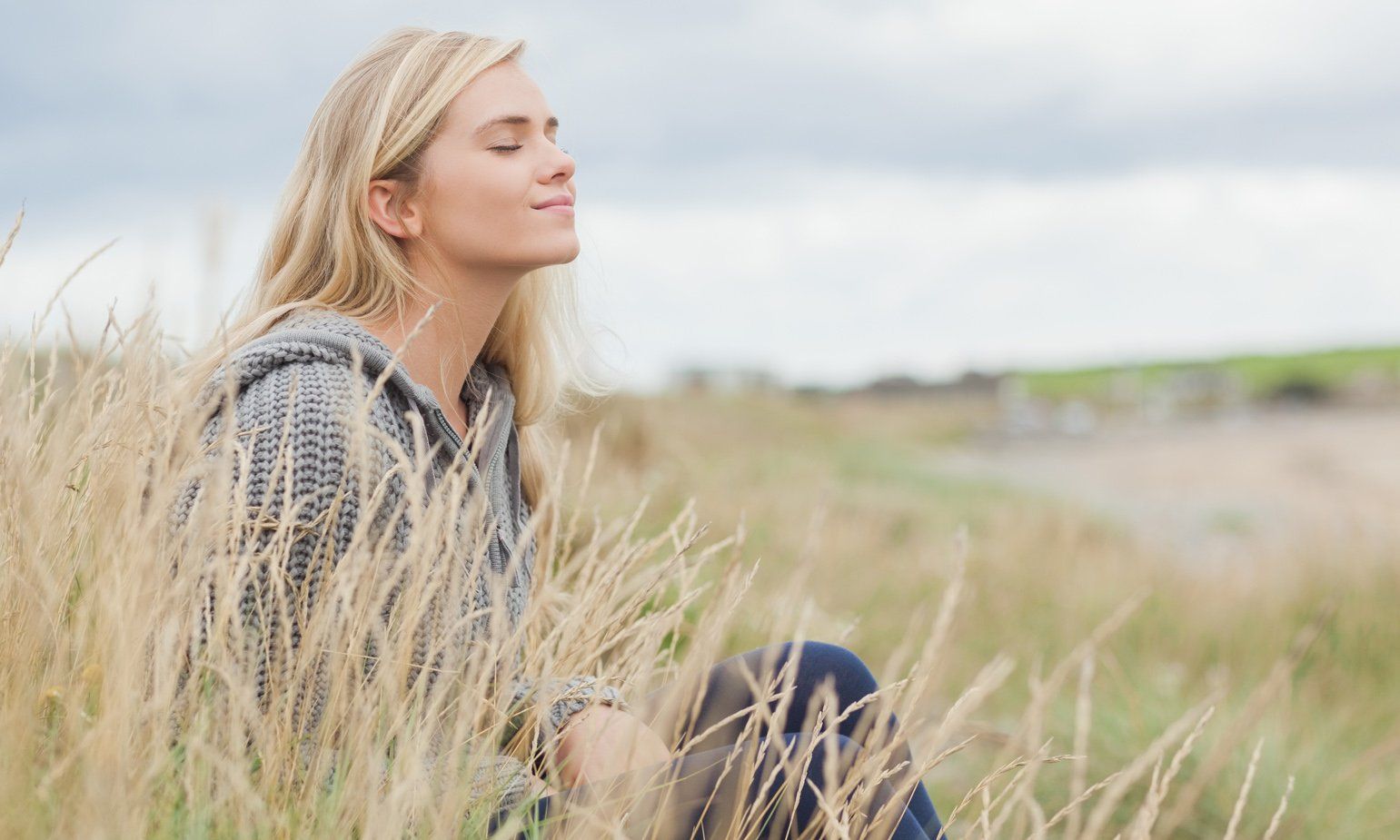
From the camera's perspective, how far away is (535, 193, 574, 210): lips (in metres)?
2.19

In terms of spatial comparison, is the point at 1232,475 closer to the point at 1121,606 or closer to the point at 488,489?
the point at 1121,606

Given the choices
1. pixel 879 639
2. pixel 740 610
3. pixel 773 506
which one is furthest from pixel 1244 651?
pixel 740 610

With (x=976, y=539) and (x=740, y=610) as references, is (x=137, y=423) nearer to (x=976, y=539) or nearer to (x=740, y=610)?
(x=740, y=610)

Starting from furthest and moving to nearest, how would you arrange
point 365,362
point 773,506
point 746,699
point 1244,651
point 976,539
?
point 976,539
point 773,506
point 1244,651
point 746,699
point 365,362

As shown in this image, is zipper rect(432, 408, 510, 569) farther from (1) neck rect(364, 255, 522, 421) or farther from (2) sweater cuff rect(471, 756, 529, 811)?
(2) sweater cuff rect(471, 756, 529, 811)

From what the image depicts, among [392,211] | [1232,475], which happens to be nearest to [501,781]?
[392,211]

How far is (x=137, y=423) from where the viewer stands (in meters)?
1.77

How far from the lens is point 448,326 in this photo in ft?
7.57

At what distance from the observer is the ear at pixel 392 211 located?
2240 mm

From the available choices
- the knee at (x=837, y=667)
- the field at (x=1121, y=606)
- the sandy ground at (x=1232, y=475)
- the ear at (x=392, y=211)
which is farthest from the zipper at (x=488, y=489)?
the sandy ground at (x=1232, y=475)

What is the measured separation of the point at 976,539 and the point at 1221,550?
5.58ft

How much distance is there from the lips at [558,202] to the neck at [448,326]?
14cm

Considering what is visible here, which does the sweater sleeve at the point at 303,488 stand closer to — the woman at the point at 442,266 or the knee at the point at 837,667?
the woman at the point at 442,266

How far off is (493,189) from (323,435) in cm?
63
